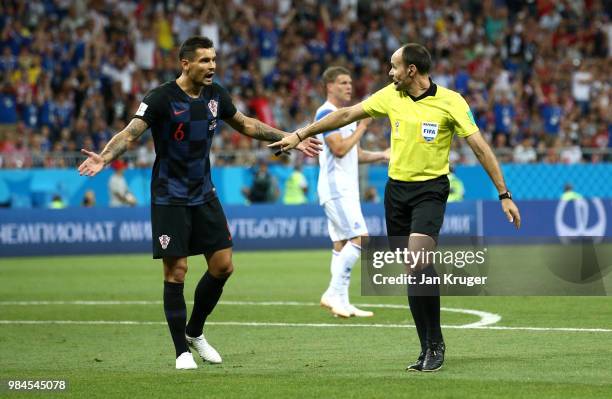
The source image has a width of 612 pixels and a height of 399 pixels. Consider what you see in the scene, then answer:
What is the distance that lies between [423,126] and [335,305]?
4591 mm

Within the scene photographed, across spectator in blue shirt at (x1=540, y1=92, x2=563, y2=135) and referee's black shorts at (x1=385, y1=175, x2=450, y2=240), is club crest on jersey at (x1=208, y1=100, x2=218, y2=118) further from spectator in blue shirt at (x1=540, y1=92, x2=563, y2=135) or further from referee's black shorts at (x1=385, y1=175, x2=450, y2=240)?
spectator in blue shirt at (x1=540, y1=92, x2=563, y2=135)

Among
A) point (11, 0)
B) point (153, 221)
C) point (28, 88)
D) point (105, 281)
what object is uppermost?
point (11, 0)

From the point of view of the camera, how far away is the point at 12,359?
32.4ft

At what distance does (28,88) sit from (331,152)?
1528 cm

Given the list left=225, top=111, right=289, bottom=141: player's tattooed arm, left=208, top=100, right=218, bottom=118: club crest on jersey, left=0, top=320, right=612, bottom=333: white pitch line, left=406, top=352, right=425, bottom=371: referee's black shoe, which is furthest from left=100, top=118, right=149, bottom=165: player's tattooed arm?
left=0, top=320, right=612, bottom=333: white pitch line

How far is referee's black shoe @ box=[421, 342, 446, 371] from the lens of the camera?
Answer: 860 centimetres

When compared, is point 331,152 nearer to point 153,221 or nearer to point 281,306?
point 281,306

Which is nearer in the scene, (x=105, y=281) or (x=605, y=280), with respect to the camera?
(x=605, y=280)

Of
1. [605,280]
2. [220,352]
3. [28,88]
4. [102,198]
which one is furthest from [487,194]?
[220,352]

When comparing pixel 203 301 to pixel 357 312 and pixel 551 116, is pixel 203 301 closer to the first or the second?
pixel 357 312

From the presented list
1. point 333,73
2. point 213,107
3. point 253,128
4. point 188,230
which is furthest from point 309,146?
point 333,73

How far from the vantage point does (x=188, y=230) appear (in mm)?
9328

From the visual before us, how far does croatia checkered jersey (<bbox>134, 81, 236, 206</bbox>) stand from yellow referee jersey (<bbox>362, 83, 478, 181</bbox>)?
1.37 meters

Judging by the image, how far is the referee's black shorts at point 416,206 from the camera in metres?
8.77
